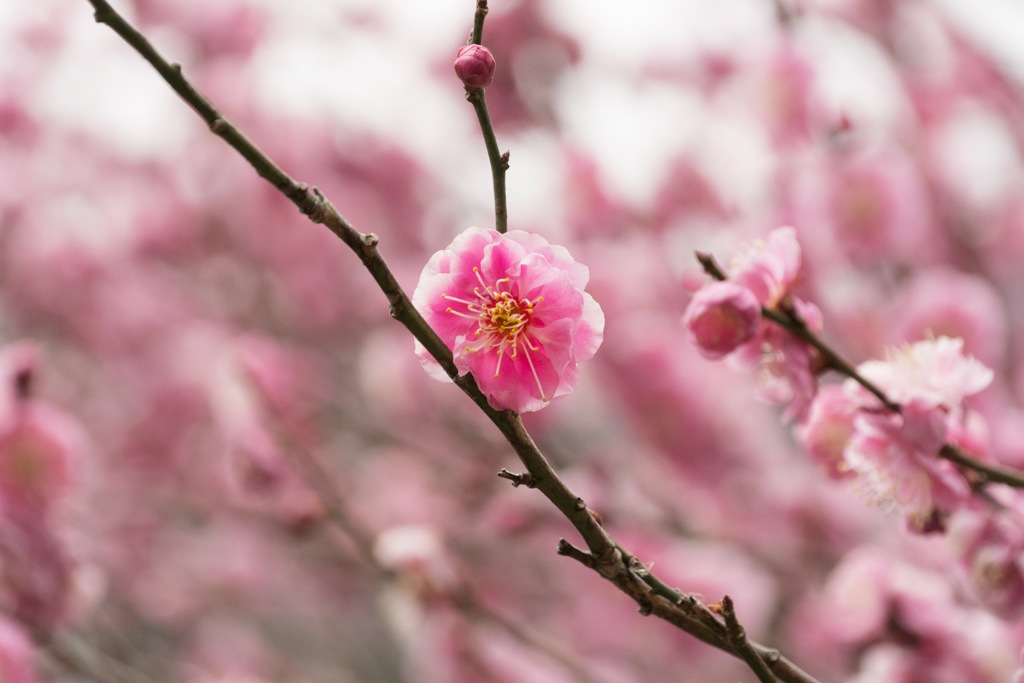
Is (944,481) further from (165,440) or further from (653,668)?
(165,440)


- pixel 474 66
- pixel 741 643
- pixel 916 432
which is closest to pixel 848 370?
pixel 916 432

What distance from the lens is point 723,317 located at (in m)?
0.57

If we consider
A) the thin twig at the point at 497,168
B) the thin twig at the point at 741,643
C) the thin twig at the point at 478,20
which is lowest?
the thin twig at the point at 741,643

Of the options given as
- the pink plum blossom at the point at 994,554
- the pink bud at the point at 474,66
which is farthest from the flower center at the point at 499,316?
the pink plum blossom at the point at 994,554

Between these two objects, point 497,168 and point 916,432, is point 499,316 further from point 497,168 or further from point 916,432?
point 916,432

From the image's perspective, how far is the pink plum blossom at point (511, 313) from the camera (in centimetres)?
47

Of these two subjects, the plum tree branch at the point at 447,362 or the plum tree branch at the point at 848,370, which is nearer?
the plum tree branch at the point at 447,362

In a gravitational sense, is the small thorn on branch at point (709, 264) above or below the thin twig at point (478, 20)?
above

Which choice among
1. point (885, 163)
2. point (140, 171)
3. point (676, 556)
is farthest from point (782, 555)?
point (140, 171)

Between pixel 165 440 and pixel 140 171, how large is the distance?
831mm

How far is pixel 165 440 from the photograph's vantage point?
2383mm

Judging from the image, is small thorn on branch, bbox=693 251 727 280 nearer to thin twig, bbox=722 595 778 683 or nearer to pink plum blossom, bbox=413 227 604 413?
pink plum blossom, bbox=413 227 604 413

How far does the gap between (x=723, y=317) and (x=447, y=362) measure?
22 cm

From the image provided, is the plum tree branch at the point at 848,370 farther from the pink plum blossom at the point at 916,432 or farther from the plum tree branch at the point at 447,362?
the plum tree branch at the point at 447,362
